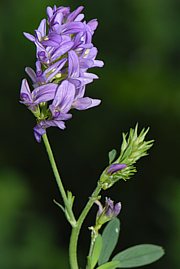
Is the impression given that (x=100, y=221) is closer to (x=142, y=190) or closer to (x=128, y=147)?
(x=128, y=147)

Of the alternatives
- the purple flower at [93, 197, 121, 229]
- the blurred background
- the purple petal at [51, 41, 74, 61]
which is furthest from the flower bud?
the blurred background

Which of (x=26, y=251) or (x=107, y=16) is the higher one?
(x=107, y=16)

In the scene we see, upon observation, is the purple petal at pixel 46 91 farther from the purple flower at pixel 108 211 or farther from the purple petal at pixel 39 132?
the purple flower at pixel 108 211

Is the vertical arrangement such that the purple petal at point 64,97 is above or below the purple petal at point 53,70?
below

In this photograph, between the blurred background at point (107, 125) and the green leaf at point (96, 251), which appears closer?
the green leaf at point (96, 251)

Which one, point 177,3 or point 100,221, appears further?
point 177,3

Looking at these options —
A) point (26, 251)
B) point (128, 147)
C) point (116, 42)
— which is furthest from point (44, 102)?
point (116, 42)

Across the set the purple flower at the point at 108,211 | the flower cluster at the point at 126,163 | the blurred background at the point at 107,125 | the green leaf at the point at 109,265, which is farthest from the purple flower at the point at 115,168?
the blurred background at the point at 107,125
